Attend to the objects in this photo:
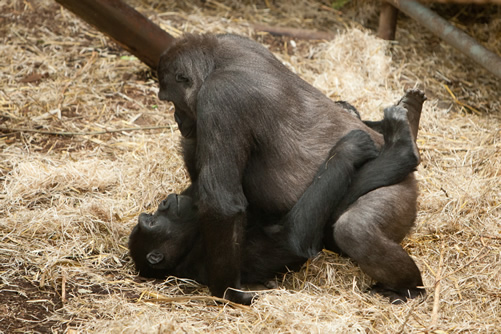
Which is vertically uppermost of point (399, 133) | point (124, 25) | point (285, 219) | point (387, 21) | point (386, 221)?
point (387, 21)

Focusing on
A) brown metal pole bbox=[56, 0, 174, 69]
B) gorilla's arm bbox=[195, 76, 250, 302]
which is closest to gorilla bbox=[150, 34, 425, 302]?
gorilla's arm bbox=[195, 76, 250, 302]

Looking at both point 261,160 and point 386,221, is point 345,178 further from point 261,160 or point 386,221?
point 261,160

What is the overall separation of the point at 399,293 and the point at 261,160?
1122 millimetres

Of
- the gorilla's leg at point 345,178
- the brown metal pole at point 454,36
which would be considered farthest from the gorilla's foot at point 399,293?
the brown metal pole at point 454,36

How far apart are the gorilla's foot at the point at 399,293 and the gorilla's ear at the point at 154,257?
4.30 feet

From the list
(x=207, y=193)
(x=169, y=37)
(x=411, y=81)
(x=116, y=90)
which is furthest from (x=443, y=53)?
(x=207, y=193)

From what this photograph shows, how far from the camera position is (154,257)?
428 cm

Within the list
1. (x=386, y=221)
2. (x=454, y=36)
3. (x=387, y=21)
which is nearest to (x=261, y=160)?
(x=386, y=221)

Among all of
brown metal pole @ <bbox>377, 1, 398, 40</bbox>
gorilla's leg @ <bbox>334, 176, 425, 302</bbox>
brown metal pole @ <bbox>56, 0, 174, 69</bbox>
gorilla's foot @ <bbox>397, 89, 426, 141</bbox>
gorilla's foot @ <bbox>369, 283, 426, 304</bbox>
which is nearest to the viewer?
gorilla's leg @ <bbox>334, 176, 425, 302</bbox>

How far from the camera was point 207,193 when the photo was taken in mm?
3877

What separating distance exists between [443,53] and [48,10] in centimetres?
456

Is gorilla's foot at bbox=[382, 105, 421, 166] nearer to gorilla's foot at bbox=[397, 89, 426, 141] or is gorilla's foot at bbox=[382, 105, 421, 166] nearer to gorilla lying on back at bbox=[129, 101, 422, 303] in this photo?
gorilla lying on back at bbox=[129, 101, 422, 303]

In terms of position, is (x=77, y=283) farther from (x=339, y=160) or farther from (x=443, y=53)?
(x=443, y=53)

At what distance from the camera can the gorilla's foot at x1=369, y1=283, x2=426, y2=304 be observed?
3.91m
